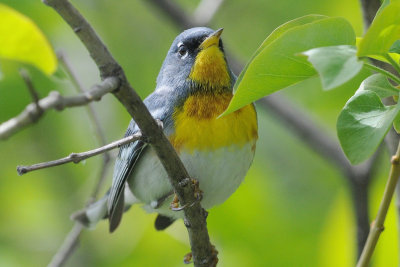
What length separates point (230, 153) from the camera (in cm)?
325

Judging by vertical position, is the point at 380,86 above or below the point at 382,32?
below

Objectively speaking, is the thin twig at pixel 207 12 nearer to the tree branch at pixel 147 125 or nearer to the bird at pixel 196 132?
the bird at pixel 196 132

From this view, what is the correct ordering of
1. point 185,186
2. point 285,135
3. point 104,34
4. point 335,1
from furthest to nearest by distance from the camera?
point 285,135 → point 104,34 → point 335,1 → point 185,186

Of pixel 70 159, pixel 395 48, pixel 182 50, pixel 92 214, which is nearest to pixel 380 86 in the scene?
pixel 395 48

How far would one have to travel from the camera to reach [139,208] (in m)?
4.92

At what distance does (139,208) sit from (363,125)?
11.3 ft

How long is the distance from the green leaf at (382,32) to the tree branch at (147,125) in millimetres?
774

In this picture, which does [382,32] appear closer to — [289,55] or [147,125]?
[289,55]

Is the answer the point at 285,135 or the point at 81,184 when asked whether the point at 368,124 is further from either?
the point at 285,135

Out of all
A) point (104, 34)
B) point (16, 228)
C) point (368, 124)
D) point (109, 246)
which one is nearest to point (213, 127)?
point (368, 124)

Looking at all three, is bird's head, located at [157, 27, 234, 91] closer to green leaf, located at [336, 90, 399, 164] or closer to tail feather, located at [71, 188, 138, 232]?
tail feather, located at [71, 188, 138, 232]

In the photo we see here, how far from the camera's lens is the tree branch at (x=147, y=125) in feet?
6.04

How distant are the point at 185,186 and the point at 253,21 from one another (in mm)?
4002

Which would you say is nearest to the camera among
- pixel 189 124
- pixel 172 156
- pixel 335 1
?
pixel 172 156
